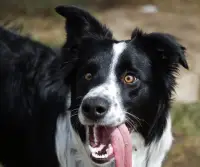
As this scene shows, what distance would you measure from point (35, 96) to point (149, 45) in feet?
3.06

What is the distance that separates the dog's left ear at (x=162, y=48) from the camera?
131 inches

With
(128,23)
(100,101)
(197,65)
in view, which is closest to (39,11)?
(128,23)

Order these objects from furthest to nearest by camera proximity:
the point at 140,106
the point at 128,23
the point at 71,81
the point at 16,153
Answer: the point at 128,23 → the point at 16,153 → the point at 71,81 → the point at 140,106

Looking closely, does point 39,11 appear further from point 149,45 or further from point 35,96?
point 149,45

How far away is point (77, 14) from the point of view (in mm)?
3449

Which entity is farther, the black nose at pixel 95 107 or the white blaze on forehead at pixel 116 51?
the white blaze on forehead at pixel 116 51

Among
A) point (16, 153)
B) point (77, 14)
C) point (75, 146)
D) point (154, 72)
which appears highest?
point (77, 14)

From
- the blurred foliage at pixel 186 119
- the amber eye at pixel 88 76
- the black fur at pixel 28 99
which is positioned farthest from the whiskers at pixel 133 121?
the blurred foliage at pixel 186 119

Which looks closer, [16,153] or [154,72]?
[154,72]

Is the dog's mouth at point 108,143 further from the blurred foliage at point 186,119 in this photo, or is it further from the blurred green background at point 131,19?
the blurred green background at point 131,19

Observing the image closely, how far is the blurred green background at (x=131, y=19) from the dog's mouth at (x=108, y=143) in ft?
7.82

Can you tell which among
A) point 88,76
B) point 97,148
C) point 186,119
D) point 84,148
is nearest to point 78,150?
point 84,148

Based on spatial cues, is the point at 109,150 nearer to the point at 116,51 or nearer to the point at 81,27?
the point at 116,51

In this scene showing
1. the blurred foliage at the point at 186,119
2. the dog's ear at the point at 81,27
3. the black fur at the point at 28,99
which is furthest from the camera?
the blurred foliage at the point at 186,119
